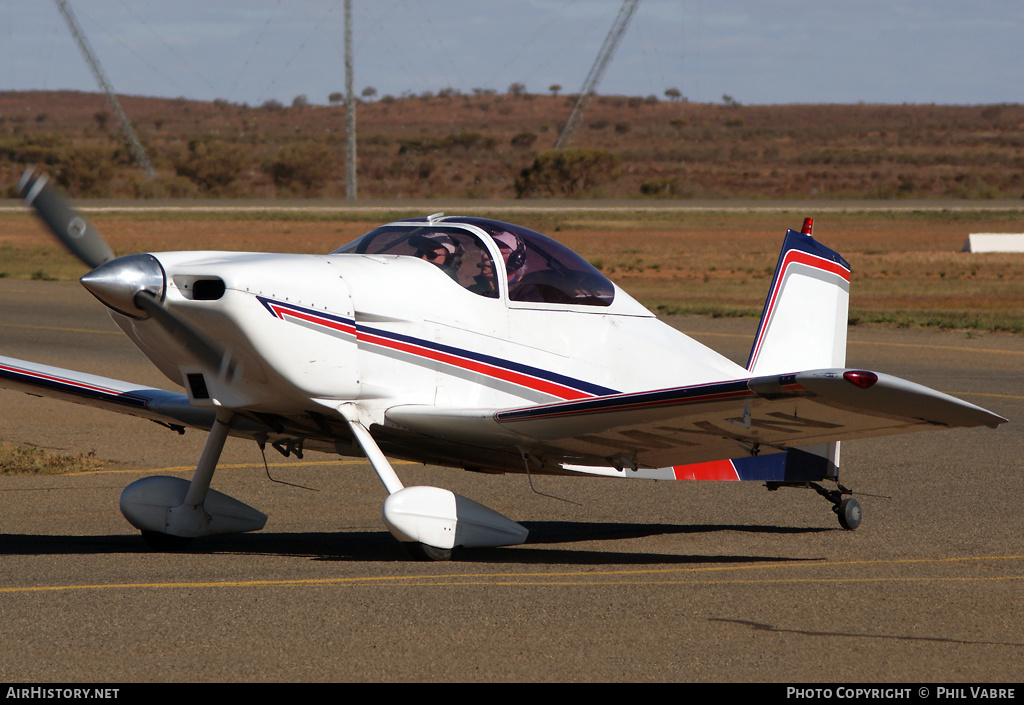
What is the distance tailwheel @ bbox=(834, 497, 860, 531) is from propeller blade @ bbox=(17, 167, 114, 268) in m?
6.15

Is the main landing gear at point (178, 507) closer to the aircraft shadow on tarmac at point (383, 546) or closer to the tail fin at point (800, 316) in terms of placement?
the aircraft shadow on tarmac at point (383, 546)

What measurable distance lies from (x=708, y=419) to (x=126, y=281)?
12.2ft

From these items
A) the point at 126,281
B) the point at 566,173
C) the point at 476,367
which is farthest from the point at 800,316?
the point at 566,173

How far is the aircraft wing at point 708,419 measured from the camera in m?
6.59

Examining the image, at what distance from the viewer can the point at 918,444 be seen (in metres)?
14.2

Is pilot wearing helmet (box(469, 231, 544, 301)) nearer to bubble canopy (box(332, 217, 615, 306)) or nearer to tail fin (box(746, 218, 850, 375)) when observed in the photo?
bubble canopy (box(332, 217, 615, 306))

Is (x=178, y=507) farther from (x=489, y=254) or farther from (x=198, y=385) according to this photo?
(x=489, y=254)

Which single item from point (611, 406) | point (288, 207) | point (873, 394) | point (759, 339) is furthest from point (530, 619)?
point (288, 207)

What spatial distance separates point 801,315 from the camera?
1064 centimetres

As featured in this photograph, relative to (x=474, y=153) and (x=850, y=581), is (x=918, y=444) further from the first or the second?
(x=474, y=153)

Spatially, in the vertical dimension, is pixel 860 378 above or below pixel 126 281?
below

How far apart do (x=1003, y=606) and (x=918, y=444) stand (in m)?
7.77

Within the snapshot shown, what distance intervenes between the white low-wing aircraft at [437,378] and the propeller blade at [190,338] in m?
0.01

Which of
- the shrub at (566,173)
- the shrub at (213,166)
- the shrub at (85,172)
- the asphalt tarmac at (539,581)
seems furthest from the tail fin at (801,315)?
the shrub at (213,166)
